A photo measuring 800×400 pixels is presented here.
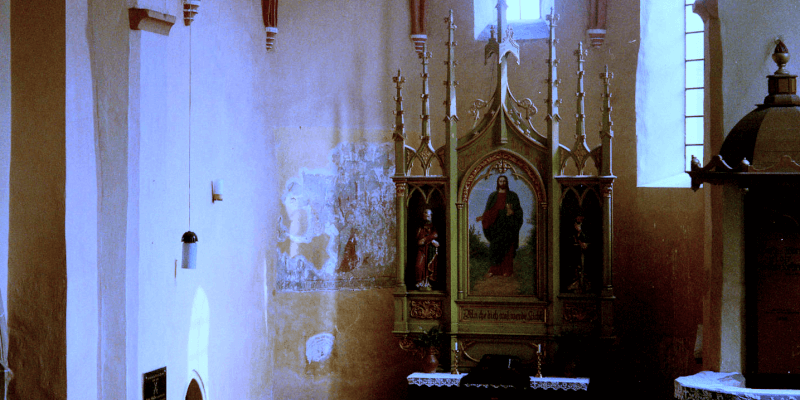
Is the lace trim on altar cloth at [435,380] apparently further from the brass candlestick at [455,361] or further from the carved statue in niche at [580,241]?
the carved statue in niche at [580,241]

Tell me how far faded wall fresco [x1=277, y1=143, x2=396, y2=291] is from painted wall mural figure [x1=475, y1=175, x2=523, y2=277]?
6.23 ft

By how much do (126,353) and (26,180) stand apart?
172cm

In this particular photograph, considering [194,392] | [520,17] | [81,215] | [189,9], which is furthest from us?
[520,17]

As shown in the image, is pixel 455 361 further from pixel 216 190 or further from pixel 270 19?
pixel 270 19

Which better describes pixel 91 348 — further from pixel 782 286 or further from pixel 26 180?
pixel 782 286

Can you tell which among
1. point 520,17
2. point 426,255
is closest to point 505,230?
point 426,255

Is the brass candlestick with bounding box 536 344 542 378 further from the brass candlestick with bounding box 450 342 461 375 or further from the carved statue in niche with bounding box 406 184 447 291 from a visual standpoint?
the carved statue in niche with bounding box 406 184 447 291

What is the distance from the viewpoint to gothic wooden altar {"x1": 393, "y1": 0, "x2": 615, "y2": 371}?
905cm

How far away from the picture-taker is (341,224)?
10.7 meters

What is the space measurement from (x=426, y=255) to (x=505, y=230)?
3.19ft

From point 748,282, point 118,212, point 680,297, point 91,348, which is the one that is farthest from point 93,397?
point 680,297

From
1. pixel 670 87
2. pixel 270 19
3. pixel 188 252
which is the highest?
pixel 270 19

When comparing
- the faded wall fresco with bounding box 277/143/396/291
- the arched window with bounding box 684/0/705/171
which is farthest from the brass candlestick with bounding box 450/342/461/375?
the arched window with bounding box 684/0/705/171

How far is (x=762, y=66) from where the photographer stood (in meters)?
8.34
